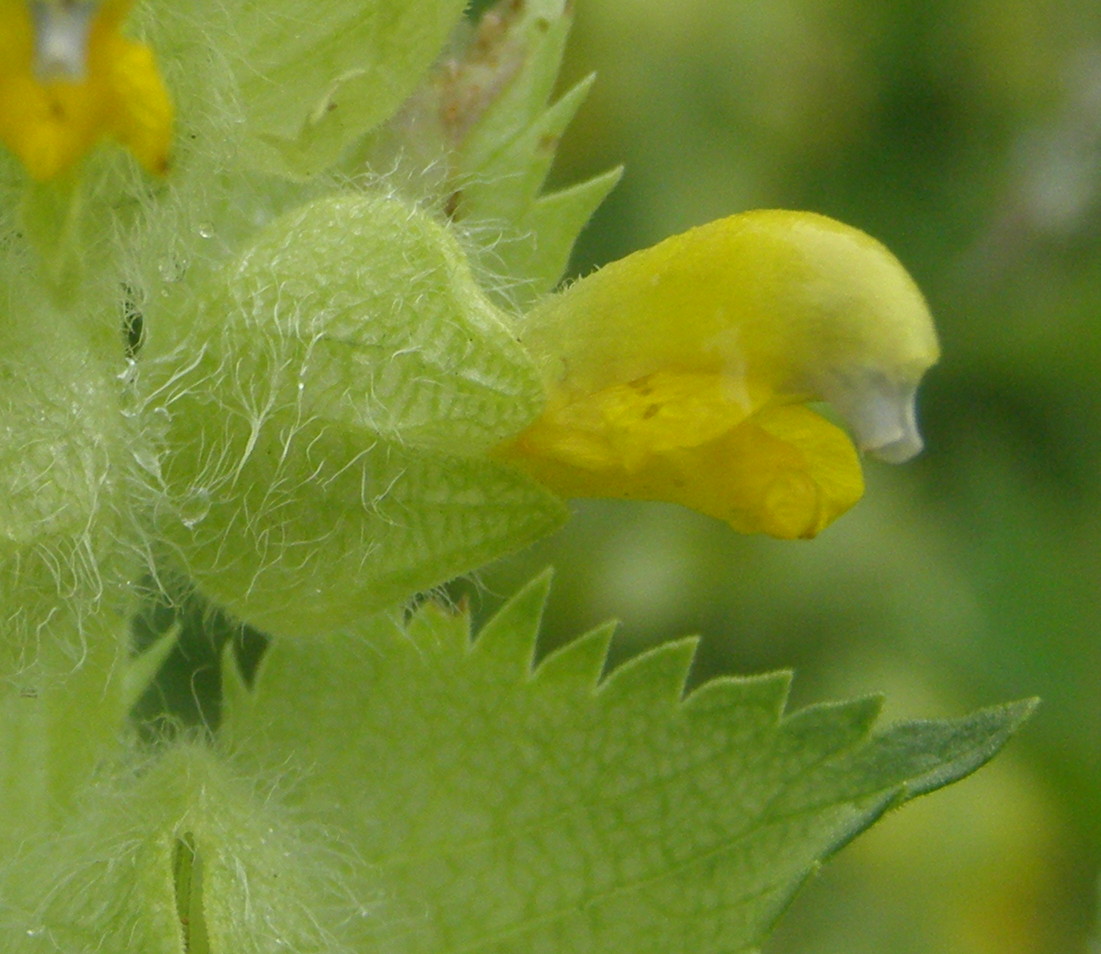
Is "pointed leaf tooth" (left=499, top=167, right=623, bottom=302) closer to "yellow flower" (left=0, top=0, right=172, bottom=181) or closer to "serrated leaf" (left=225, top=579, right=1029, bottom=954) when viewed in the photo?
"serrated leaf" (left=225, top=579, right=1029, bottom=954)

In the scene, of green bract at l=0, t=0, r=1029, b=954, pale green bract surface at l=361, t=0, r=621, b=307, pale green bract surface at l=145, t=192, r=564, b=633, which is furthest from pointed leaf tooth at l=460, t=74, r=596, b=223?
pale green bract surface at l=145, t=192, r=564, b=633

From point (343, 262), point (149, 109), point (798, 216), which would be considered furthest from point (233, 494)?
point (798, 216)

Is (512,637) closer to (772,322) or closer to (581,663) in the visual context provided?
(581,663)

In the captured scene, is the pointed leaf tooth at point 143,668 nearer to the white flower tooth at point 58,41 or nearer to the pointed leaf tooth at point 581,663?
the pointed leaf tooth at point 581,663

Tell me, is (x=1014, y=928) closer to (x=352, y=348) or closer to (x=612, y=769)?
(x=612, y=769)

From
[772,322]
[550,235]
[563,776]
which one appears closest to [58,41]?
[772,322]
